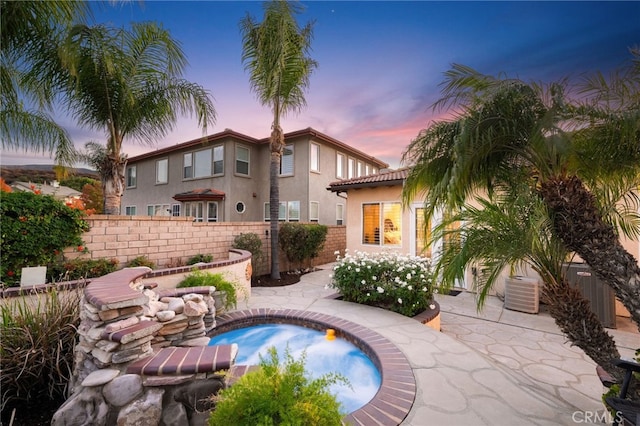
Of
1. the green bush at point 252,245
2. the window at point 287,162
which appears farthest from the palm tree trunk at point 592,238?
the window at point 287,162

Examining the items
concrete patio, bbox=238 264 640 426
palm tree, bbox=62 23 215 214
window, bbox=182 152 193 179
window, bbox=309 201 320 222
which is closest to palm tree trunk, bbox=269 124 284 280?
concrete patio, bbox=238 264 640 426

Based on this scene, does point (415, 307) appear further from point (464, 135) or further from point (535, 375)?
point (464, 135)

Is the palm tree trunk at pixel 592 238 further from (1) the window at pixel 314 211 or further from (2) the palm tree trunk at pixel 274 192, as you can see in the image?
(1) the window at pixel 314 211

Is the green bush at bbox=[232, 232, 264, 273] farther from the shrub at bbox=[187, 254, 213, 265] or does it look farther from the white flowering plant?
the white flowering plant

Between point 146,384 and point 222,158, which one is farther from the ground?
point 222,158

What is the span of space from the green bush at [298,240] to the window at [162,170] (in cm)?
1230

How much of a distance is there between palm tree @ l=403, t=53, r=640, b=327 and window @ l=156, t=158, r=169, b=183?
19.3 m

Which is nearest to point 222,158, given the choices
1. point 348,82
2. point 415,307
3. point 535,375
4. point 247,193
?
point 247,193

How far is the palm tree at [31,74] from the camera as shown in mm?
4125

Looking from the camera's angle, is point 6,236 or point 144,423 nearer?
point 144,423

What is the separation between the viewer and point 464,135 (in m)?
2.83

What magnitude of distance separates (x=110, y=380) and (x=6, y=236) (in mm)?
4243

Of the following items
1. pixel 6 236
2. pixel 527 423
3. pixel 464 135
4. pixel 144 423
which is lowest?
pixel 527 423

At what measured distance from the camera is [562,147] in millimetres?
2566
